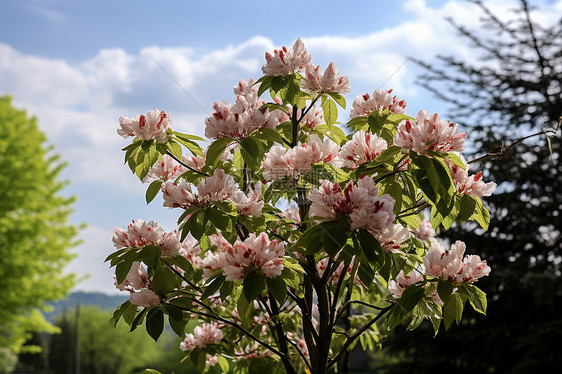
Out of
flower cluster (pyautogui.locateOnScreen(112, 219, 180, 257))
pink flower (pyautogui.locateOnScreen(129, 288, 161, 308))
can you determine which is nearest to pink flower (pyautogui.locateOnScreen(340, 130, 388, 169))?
flower cluster (pyautogui.locateOnScreen(112, 219, 180, 257))

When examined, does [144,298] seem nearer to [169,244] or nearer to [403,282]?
[169,244]

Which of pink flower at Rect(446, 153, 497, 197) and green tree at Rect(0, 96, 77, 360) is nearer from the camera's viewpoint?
pink flower at Rect(446, 153, 497, 197)

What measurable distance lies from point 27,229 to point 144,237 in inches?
Answer: 502

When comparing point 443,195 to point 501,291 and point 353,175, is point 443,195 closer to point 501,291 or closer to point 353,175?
point 353,175

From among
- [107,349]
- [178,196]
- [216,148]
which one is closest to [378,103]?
[216,148]

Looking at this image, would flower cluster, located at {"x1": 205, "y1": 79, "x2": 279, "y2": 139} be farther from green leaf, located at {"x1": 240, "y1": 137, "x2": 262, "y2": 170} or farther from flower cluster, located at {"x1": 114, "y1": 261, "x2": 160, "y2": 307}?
flower cluster, located at {"x1": 114, "y1": 261, "x2": 160, "y2": 307}

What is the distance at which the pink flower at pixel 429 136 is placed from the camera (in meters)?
1.82

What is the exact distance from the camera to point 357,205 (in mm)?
1686

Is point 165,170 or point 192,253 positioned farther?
point 192,253

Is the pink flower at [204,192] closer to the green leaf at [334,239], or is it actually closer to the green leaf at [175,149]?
the green leaf at [175,149]

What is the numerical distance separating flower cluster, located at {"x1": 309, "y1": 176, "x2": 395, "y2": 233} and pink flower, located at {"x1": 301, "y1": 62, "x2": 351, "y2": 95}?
2.28 feet

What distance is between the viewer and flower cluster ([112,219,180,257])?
2.09 m

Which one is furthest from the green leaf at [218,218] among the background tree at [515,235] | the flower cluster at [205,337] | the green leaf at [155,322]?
the background tree at [515,235]

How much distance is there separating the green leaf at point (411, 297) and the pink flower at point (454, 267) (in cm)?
9
